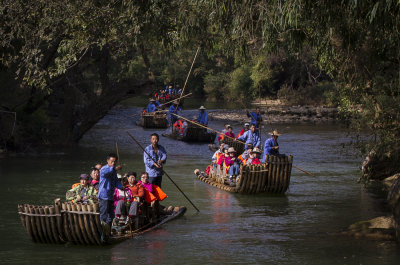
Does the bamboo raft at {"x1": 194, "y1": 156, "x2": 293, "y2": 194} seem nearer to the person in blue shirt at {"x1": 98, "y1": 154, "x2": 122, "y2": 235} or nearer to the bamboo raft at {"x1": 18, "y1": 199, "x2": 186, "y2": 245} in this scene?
the person in blue shirt at {"x1": 98, "y1": 154, "x2": 122, "y2": 235}

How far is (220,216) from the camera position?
1700 centimetres

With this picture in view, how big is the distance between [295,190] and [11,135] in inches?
460

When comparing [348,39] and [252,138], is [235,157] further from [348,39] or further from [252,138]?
[348,39]

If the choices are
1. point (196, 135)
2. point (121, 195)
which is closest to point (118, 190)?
point (121, 195)

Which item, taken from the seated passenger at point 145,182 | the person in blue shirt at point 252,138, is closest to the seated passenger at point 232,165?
the person in blue shirt at point 252,138

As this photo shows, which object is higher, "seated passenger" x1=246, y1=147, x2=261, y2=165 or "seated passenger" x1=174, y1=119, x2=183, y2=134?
"seated passenger" x1=174, y1=119, x2=183, y2=134

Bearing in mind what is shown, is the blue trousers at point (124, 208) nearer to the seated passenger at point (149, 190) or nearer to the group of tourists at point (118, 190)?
the group of tourists at point (118, 190)

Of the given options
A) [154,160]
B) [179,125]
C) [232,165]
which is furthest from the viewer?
[179,125]

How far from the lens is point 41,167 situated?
25047mm

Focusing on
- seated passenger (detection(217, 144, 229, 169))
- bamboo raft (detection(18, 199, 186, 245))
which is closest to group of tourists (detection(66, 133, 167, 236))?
bamboo raft (detection(18, 199, 186, 245))

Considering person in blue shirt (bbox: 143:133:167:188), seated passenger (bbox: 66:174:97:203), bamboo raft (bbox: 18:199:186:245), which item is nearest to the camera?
bamboo raft (bbox: 18:199:186:245)

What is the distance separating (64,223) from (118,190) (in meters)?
Answer: 1.90

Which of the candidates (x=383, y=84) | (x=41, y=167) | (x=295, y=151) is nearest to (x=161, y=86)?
(x=295, y=151)

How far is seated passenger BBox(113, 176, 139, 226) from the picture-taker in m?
13.7
